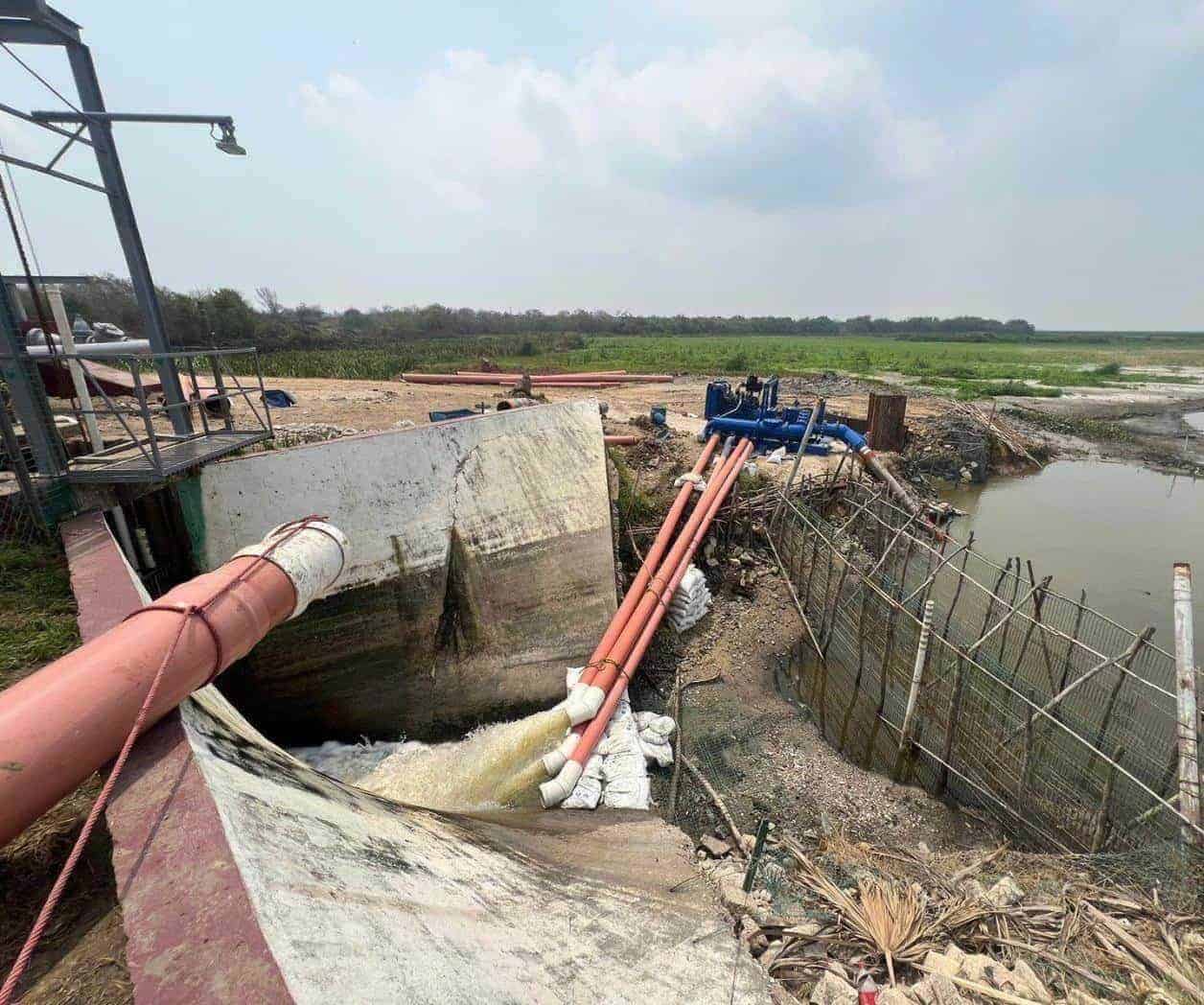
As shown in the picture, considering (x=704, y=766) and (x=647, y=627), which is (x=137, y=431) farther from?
(x=704, y=766)

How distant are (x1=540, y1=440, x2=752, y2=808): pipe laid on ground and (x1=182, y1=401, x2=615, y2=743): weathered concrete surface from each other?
0.87 m

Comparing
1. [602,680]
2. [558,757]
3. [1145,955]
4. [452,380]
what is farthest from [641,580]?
[452,380]

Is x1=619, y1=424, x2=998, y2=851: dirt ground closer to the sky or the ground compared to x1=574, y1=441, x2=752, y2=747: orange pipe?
closer to the ground

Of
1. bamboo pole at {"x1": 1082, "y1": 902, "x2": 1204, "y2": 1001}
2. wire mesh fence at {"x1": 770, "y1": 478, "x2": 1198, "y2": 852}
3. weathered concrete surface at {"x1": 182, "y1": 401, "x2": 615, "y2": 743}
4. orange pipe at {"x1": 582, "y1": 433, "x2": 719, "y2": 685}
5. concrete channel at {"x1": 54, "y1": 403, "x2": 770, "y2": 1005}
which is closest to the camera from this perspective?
concrete channel at {"x1": 54, "y1": 403, "x2": 770, "y2": 1005}

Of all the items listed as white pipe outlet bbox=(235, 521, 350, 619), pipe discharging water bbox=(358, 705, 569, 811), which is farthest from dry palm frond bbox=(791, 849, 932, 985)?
white pipe outlet bbox=(235, 521, 350, 619)

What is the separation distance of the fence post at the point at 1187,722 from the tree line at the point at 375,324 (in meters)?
11.2

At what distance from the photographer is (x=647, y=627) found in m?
8.12

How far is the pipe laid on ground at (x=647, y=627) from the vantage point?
6.14 metres

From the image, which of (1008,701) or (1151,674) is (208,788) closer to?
(1008,701)

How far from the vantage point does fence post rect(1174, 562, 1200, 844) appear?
411cm

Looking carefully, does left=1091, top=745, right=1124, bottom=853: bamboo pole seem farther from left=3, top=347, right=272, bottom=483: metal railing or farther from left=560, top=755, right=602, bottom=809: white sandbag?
left=3, top=347, right=272, bottom=483: metal railing

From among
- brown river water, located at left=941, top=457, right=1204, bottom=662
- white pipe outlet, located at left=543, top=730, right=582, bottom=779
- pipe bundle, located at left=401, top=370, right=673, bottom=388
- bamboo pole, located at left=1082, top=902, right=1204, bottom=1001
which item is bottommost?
brown river water, located at left=941, top=457, right=1204, bottom=662

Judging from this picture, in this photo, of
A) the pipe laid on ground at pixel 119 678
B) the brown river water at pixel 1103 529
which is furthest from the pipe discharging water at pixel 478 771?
the brown river water at pixel 1103 529

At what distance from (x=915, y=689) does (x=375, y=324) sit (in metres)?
65.1
